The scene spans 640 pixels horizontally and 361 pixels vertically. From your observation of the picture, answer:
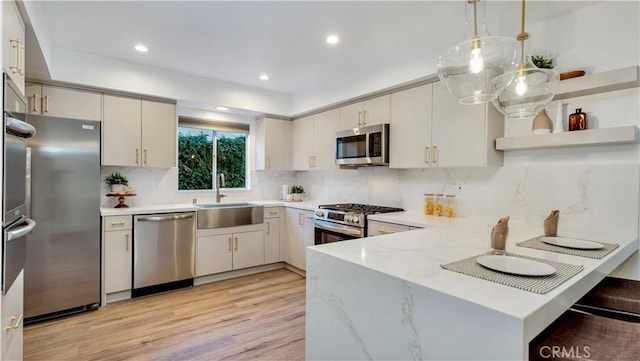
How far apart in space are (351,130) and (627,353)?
290 centimetres

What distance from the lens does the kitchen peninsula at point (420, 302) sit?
853 mm

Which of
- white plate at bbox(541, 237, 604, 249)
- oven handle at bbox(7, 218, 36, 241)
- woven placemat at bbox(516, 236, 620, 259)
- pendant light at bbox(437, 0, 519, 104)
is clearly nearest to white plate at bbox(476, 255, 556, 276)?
woven placemat at bbox(516, 236, 620, 259)

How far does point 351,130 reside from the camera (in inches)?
143

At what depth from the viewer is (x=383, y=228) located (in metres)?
2.91

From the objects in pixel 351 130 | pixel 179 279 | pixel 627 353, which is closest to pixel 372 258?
pixel 627 353

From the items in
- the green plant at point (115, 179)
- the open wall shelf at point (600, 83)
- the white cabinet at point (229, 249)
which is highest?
the open wall shelf at point (600, 83)

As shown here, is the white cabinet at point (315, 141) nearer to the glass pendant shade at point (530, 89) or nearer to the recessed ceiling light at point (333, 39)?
the recessed ceiling light at point (333, 39)

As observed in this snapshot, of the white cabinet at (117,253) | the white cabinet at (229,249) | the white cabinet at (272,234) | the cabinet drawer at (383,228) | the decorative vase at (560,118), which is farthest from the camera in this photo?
the white cabinet at (272,234)

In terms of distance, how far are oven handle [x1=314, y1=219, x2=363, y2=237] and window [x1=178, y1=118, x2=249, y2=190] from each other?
1.65 metres

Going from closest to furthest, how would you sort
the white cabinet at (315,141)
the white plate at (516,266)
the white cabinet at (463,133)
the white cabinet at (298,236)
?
the white plate at (516,266), the white cabinet at (463,133), the white cabinet at (298,236), the white cabinet at (315,141)

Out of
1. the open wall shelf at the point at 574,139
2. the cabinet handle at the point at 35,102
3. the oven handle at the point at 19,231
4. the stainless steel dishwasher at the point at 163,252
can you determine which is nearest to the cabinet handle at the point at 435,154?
the open wall shelf at the point at 574,139

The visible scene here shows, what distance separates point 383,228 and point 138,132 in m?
2.77

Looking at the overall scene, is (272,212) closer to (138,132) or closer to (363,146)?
(363,146)

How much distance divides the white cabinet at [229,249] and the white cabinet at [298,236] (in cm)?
34
